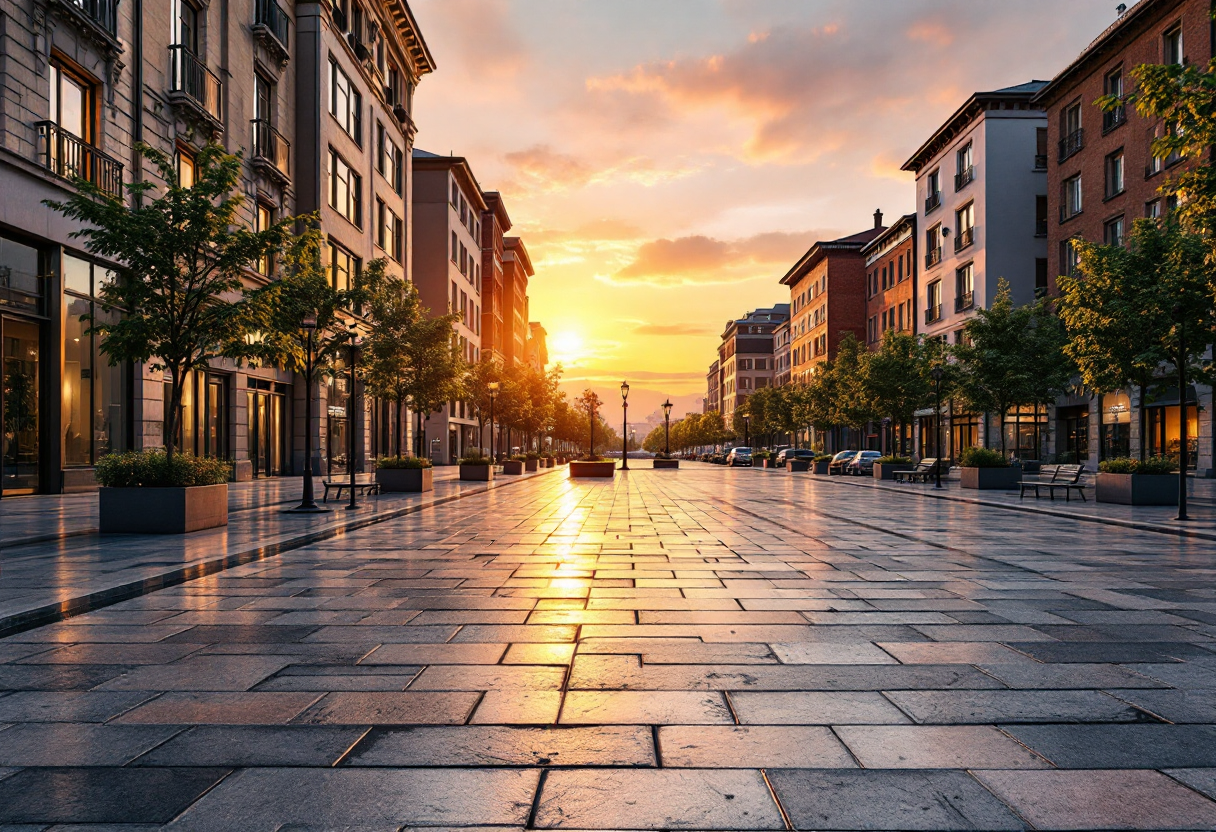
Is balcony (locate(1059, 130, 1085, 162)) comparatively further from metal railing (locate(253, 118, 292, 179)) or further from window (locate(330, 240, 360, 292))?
metal railing (locate(253, 118, 292, 179))

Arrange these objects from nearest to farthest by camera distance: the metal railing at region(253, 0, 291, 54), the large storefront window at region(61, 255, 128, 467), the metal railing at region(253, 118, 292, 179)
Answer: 1. the large storefront window at region(61, 255, 128, 467)
2. the metal railing at region(253, 118, 292, 179)
3. the metal railing at region(253, 0, 291, 54)

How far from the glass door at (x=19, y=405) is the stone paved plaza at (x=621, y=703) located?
13.1 meters

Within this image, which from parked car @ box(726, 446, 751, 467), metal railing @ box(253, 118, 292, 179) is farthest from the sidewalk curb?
parked car @ box(726, 446, 751, 467)

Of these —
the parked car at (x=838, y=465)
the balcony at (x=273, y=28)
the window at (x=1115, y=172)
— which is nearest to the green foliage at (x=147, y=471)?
the balcony at (x=273, y=28)

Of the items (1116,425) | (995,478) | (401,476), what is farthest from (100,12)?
(1116,425)

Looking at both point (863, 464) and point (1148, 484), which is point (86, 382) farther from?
point (863, 464)

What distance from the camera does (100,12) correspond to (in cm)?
2036

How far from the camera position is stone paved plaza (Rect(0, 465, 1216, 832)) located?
10.3ft

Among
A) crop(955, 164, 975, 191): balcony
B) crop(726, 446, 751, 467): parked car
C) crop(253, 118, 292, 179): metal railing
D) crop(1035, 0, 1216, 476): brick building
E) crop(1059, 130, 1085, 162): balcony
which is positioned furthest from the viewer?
crop(726, 446, 751, 467): parked car

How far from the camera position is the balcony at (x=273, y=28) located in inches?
1140

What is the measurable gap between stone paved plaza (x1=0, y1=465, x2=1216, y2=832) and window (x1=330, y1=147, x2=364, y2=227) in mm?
29988

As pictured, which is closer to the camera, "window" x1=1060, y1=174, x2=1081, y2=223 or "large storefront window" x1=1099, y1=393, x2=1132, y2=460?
"large storefront window" x1=1099, y1=393, x2=1132, y2=460

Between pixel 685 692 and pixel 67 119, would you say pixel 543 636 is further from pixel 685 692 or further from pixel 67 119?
pixel 67 119

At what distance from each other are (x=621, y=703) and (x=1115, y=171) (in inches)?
1581
